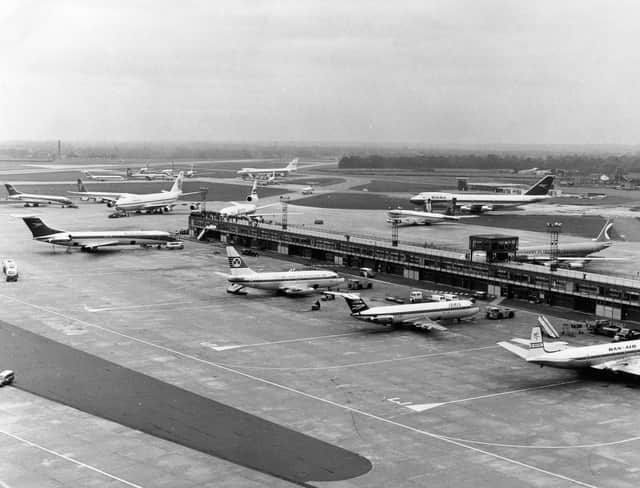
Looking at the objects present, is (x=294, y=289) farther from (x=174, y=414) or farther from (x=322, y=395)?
(x=174, y=414)

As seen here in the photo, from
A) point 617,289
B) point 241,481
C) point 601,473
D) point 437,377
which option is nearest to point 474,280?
point 617,289

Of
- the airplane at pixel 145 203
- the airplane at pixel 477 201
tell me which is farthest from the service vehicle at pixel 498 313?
the airplane at pixel 477 201

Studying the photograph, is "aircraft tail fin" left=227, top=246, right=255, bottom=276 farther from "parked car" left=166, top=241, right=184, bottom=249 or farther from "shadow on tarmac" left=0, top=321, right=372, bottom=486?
"parked car" left=166, top=241, right=184, bottom=249

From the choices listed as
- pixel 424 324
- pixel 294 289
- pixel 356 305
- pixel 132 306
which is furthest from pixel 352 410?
pixel 294 289

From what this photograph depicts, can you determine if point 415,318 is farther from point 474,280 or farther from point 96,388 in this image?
point 96,388

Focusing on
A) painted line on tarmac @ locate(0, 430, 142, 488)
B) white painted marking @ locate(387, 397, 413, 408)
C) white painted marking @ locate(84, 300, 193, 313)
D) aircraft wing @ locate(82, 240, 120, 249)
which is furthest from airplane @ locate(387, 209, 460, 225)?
painted line on tarmac @ locate(0, 430, 142, 488)

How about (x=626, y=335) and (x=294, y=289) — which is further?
(x=294, y=289)
